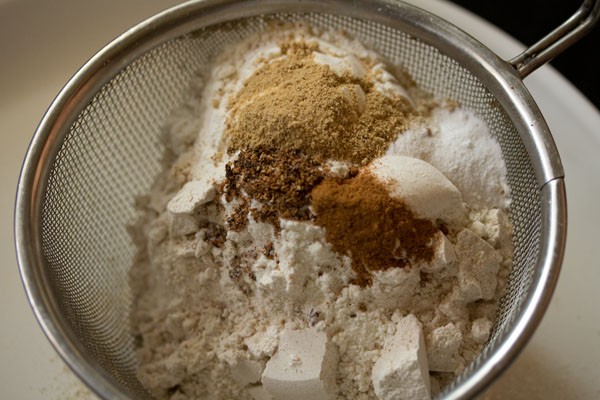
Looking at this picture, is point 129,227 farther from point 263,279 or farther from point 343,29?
point 343,29

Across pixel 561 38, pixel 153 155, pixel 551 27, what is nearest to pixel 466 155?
pixel 561 38

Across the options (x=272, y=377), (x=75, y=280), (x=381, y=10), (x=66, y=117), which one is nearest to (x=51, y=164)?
(x=66, y=117)

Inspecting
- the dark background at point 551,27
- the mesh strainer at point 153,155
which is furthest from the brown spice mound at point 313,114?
the dark background at point 551,27

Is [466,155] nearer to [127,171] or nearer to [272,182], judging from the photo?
[272,182]

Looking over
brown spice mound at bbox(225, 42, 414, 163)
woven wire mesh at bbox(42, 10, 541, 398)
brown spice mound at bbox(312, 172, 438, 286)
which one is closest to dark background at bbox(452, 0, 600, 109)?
woven wire mesh at bbox(42, 10, 541, 398)

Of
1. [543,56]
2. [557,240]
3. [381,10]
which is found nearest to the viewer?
[557,240]

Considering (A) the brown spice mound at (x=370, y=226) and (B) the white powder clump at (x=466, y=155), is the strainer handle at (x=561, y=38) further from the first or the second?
(A) the brown spice mound at (x=370, y=226)

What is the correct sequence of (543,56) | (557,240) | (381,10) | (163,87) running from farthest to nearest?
(163,87), (381,10), (543,56), (557,240)

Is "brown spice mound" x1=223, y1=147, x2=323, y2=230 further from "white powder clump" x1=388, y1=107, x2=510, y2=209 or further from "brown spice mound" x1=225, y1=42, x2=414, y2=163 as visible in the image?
"white powder clump" x1=388, y1=107, x2=510, y2=209
